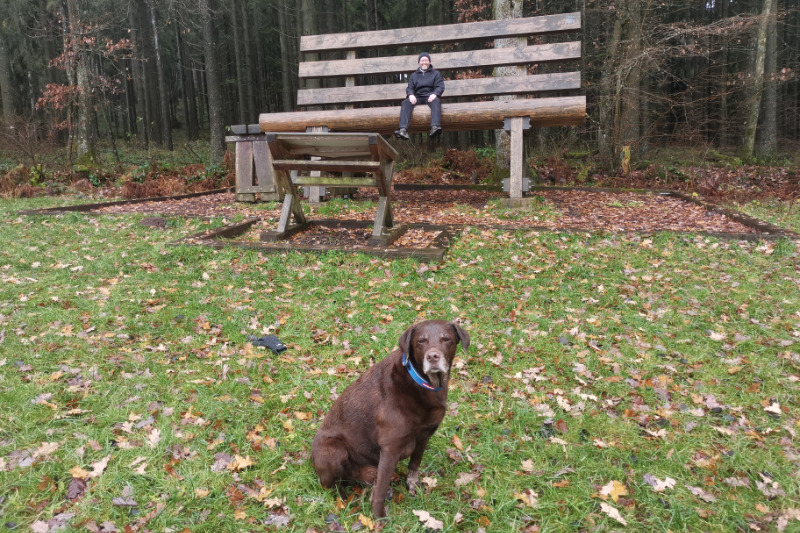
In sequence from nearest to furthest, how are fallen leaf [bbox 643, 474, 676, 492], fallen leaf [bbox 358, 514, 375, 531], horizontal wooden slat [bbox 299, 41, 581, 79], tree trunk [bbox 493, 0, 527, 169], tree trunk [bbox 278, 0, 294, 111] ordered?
fallen leaf [bbox 358, 514, 375, 531] < fallen leaf [bbox 643, 474, 676, 492] < horizontal wooden slat [bbox 299, 41, 581, 79] < tree trunk [bbox 493, 0, 527, 169] < tree trunk [bbox 278, 0, 294, 111]

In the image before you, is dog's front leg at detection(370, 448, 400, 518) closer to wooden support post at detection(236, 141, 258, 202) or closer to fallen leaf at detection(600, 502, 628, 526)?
fallen leaf at detection(600, 502, 628, 526)

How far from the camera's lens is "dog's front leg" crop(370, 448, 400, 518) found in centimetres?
235

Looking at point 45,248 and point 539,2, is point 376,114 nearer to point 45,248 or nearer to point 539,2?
point 45,248

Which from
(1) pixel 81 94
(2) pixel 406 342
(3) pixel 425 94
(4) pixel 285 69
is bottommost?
(2) pixel 406 342

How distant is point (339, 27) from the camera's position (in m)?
27.2

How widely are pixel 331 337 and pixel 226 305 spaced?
1.34 metres

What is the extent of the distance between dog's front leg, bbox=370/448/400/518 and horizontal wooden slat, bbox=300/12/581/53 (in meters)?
9.48

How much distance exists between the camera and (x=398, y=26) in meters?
27.9

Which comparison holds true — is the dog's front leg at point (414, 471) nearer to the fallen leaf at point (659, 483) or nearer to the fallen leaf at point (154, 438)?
the fallen leaf at point (659, 483)

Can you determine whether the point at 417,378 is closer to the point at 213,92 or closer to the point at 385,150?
the point at 385,150

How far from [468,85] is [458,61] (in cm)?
61

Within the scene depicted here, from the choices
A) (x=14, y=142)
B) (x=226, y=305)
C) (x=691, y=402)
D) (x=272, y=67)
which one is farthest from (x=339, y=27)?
(x=691, y=402)

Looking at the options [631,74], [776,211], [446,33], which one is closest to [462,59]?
[446,33]

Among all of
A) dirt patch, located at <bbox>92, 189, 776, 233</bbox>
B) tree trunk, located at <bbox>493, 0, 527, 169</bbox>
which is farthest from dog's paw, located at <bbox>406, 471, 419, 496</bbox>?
tree trunk, located at <bbox>493, 0, 527, 169</bbox>
